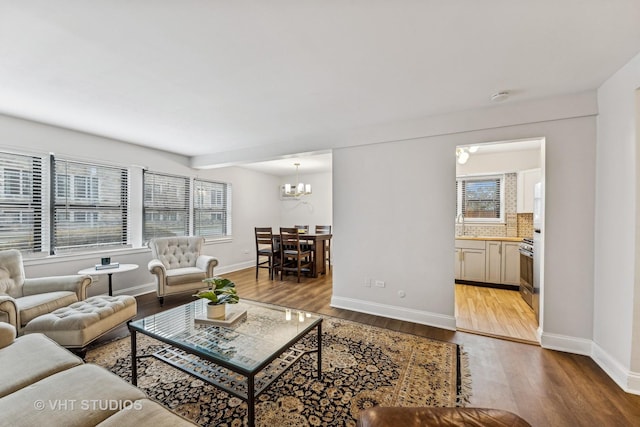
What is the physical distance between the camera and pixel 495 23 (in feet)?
4.75

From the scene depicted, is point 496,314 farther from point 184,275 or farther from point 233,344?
point 184,275

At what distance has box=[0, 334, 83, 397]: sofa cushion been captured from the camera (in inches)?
46.9

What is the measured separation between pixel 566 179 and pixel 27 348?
4270 millimetres

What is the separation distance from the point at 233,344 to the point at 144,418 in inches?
26.8

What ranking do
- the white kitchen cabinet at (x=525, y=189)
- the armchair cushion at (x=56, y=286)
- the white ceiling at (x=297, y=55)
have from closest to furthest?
the white ceiling at (x=297, y=55) → the armchair cushion at (x=56, y=286) → the white kitchen cabinet at (x=525, y=189)

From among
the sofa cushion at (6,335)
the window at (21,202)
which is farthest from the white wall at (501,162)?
the window at (21,202)

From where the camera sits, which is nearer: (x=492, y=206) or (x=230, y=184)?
(x=492, y=206)

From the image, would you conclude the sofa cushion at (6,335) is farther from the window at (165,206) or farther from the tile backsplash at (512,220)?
the tile backsplash at (512,220)

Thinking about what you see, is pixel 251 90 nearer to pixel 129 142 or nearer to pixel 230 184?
pixel 129 142

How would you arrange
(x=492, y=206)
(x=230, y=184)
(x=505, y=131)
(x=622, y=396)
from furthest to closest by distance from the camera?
1. (x=230, y=184)
2. (x=492, y=206)
3. (x=505, y=131)
4. (x=622, y=396)

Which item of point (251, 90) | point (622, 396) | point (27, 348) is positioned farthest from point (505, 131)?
point (27, 348)

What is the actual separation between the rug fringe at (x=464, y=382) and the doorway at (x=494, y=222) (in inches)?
47.7

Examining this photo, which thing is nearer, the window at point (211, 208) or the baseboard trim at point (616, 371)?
the baseboard trim at point (616, 371)

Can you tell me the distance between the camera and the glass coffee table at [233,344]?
148cm
